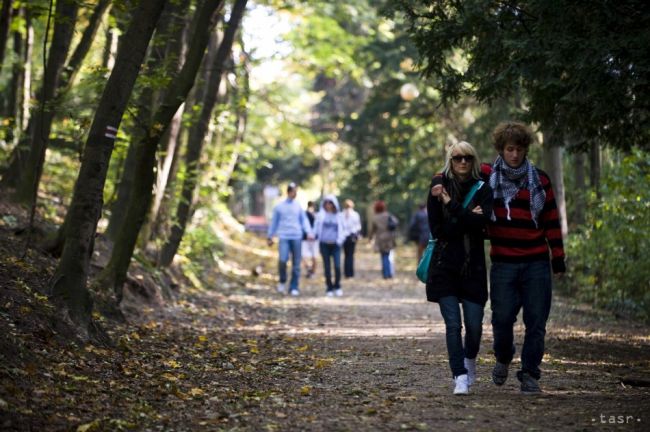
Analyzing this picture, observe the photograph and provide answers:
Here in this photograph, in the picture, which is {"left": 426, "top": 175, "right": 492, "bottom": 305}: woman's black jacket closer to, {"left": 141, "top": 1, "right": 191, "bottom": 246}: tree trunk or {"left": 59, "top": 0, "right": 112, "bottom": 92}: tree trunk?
{"left": 59, "top": 0, "right": 112, "bottom": 92}: tree trunk

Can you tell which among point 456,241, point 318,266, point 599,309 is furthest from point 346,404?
point 318,266

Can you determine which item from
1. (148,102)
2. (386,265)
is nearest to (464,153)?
(148,102)

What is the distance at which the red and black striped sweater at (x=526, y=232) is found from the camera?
288 inches

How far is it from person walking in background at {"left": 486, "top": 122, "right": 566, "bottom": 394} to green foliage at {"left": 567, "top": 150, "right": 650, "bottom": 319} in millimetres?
5859

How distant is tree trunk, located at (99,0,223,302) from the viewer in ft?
37.8

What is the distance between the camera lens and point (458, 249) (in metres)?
7.38

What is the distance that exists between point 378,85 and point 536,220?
26.2 m

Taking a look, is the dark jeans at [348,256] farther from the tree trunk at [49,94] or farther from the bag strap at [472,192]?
the bag strap at [472,192]

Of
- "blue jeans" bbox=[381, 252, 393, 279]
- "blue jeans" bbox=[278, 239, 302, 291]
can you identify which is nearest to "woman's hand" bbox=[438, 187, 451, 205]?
"blue jeans" bbox=[278, 239, 302, 291]

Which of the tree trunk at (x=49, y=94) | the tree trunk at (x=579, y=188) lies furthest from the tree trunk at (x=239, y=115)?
the tree trunk at (x=579, y=188)

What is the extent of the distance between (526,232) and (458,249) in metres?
0.55

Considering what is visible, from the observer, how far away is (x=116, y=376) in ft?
25.3

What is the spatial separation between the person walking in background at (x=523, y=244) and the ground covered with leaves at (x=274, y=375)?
1.72 feet

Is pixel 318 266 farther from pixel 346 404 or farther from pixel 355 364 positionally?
pixel 346 404
